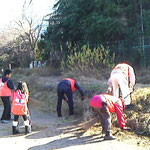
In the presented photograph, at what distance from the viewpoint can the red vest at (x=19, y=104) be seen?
22.7 ft

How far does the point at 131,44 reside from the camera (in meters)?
14.5

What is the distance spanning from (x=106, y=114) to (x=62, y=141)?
123 centimetres

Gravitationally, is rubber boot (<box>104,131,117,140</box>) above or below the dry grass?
below

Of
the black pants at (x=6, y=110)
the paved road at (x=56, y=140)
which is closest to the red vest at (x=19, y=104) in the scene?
the paved road at (x=56, y=140)

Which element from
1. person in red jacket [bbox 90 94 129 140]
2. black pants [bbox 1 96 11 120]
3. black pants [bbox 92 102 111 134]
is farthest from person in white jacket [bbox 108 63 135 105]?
black pants [bbox 1 96 11 120]

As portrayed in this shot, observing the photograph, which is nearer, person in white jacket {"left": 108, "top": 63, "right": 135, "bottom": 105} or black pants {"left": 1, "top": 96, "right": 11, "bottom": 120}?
person in white jacket {"left": 108, "top": 63, "right": 135, "bottom": 105}

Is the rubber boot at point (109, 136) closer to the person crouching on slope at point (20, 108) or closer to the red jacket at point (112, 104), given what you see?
the red jacket at point (112, 104)

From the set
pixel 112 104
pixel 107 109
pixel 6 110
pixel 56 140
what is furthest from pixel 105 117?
pixel 6 110

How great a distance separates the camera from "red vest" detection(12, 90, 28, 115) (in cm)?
691

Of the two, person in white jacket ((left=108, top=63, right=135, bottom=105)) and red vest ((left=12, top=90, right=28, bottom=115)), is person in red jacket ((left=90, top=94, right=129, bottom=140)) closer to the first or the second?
person in white jacket ((left=108, top=63, right=135, bottom=105))

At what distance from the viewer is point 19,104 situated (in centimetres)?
697

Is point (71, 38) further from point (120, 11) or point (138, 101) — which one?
point (138, 101)

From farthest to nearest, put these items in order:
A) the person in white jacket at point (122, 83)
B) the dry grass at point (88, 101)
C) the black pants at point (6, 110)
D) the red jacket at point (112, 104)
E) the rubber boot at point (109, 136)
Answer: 1. the black pants at point (6, 110)
2. the person in white jacket at point (122, 83)
3. the dry grass at point (88, 101)
4. the red jacket at point (112, 104)
5. the rubber boot at point (109, 136)

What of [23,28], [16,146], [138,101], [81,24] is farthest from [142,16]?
[23,28]
